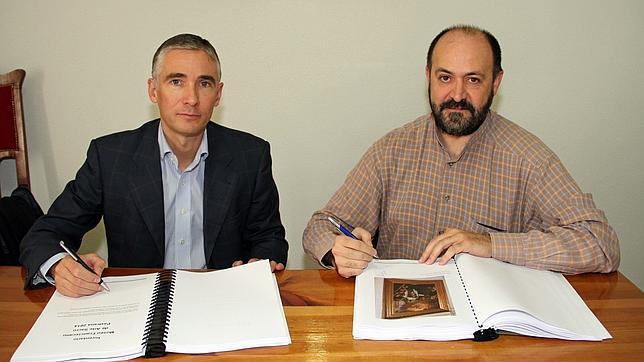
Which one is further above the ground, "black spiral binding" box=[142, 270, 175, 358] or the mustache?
the mustache

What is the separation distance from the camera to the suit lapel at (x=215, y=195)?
2.13 metres

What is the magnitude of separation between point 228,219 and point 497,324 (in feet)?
3.32

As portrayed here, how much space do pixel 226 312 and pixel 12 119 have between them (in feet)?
5.78

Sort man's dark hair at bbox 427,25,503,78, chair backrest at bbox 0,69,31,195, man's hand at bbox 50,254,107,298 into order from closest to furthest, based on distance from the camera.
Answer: man's hand at bbox 50,254,107,298, man's dark hair at bbox 427,25,503,78, chair backrest at bbox 0,69,31,195

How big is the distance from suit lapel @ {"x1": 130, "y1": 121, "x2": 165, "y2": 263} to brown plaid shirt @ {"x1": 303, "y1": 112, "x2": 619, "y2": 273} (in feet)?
1.53

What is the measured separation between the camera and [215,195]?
2.14 meters

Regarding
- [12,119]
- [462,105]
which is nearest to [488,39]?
[462,105]

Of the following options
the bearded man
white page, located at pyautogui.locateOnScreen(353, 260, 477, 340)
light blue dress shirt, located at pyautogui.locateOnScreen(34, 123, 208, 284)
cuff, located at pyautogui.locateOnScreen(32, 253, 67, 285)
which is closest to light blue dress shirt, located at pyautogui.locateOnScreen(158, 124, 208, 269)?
light blue dress shirt, located at pyautogui.locateOnScreen(34, 123, 208, 284)

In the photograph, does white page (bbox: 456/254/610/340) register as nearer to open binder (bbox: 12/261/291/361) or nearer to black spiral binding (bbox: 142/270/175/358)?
open binder (bbox: 12/261/291/361)

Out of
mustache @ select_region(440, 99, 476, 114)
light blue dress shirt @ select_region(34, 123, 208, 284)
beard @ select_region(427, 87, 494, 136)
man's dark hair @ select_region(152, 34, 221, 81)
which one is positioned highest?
man's dark hair @ select_region(152, 34, 221, 81)

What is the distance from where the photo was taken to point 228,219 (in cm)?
216

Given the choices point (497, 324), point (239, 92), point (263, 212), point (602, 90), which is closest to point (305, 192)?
point (239, 92)

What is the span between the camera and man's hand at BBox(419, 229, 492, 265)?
1.74m

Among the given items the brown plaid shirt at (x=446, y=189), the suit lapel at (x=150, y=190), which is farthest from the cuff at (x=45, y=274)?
the brown plaid shirt at (x=446, y=189)
